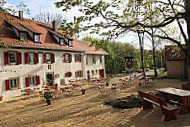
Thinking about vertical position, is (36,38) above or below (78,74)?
above

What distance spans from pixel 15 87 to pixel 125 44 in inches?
1592

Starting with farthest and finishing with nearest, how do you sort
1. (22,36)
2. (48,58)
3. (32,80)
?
1. (48,58)
2. (32,80)
3. (22,36)

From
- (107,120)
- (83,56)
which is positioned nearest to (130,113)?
(107,120)

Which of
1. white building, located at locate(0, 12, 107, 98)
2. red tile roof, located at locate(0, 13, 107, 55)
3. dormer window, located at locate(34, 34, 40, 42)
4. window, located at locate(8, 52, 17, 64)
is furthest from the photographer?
dormer window, located at locate(34, 34, 40, 42)

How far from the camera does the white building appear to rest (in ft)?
50.5

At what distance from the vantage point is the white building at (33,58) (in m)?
15.4

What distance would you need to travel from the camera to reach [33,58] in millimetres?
17969

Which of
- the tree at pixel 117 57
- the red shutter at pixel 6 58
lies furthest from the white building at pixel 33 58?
the tree at pixel 117 57

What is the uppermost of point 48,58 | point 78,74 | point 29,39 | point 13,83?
point 29,39

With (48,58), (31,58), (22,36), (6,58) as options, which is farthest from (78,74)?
(6,58)

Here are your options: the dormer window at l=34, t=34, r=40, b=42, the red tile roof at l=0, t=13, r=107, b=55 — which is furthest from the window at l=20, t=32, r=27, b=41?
the dormer window at l=34, t=34, r=40, b=42

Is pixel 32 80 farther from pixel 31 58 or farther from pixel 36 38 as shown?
pixel 36 38

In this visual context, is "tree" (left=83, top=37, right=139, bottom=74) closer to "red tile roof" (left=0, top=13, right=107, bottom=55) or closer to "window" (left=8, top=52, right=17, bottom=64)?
"red tile roof" (left=0, top=13, right=107, bottom=55)

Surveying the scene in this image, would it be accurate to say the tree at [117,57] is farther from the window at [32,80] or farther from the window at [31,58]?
the window at [32,80]
